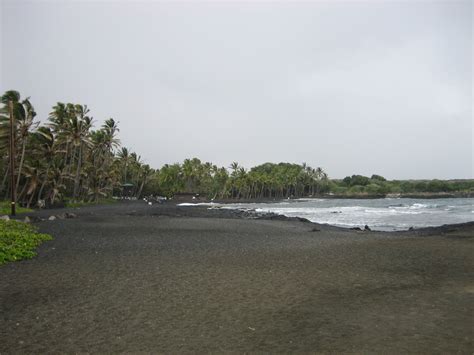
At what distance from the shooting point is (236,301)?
7.88 m

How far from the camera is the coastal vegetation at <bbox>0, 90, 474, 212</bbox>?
135 ft

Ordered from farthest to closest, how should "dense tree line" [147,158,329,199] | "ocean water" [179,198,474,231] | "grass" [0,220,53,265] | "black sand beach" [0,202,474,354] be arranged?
"dense tree line" [147,158,329,199] → "ocean water" [179,198,474,231] → "grass" [0,220,53,265] → "black sand beach" [0,202,474,354]

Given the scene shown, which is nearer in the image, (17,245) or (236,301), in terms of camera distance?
(236,301)

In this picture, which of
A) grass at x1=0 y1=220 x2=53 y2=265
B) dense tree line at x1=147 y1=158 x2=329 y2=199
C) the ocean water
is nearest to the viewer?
grass at x1=0 y1=220 x2=53 y2=265

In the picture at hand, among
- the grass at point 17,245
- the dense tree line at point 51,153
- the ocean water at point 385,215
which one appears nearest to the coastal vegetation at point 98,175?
the dense tree line at point 51,153

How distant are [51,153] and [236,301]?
144 ft

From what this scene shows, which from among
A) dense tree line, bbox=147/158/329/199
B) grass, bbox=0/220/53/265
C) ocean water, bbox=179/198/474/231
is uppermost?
dense tree line, bbox=147/158/329/199

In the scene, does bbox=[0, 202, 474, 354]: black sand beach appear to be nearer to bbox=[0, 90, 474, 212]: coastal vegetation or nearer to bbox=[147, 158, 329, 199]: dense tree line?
bbox=[0, 90, 474, 212]: coastal vegetation


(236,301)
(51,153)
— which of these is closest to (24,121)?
(51,153)

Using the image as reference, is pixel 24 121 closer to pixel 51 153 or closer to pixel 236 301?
pixel 51 153

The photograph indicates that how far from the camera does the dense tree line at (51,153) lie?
3748cm

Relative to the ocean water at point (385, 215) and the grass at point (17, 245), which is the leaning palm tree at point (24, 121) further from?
the ocean water at point (385, 215)

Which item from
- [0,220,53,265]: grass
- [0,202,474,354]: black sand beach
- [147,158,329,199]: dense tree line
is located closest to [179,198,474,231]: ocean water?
[0,202,474,354]: black sand beach

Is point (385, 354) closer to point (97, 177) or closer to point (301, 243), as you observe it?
point (301, 243)
